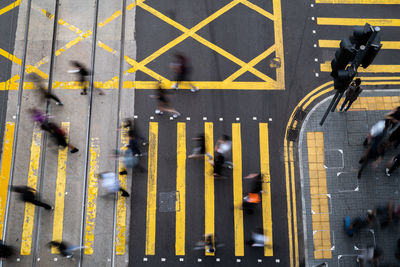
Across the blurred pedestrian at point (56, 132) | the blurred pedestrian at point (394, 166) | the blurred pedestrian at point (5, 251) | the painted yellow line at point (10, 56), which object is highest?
the painted yellow line at point (10, 56)

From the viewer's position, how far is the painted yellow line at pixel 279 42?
45.2 feet

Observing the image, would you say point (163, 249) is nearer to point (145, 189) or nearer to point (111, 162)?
point (145, 189)

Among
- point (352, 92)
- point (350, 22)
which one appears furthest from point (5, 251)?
point (350, 22)

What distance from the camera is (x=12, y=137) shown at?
515 inches

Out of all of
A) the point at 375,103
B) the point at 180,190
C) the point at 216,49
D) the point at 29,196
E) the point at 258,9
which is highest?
the point at 258,9

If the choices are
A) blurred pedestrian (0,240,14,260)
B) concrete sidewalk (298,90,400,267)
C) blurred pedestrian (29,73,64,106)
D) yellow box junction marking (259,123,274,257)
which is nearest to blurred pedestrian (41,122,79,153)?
blurred pedestrian (29,73,64,106)

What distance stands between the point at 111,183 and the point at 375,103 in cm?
1017

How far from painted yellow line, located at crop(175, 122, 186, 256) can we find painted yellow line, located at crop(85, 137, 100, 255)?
285 centimetres

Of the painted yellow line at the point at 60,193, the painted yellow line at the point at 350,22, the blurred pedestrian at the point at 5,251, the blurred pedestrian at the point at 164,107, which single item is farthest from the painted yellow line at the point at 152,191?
the painted yellow line at the point at 350,22

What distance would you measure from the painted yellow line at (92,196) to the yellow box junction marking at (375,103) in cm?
918

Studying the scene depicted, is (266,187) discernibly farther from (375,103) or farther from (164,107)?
(375,103)

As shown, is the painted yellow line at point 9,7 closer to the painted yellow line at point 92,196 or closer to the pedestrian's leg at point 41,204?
the painted yellow line at point 92,196

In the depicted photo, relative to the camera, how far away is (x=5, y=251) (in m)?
11.4

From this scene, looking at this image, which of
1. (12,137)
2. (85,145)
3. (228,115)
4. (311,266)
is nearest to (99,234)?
(85,145)
